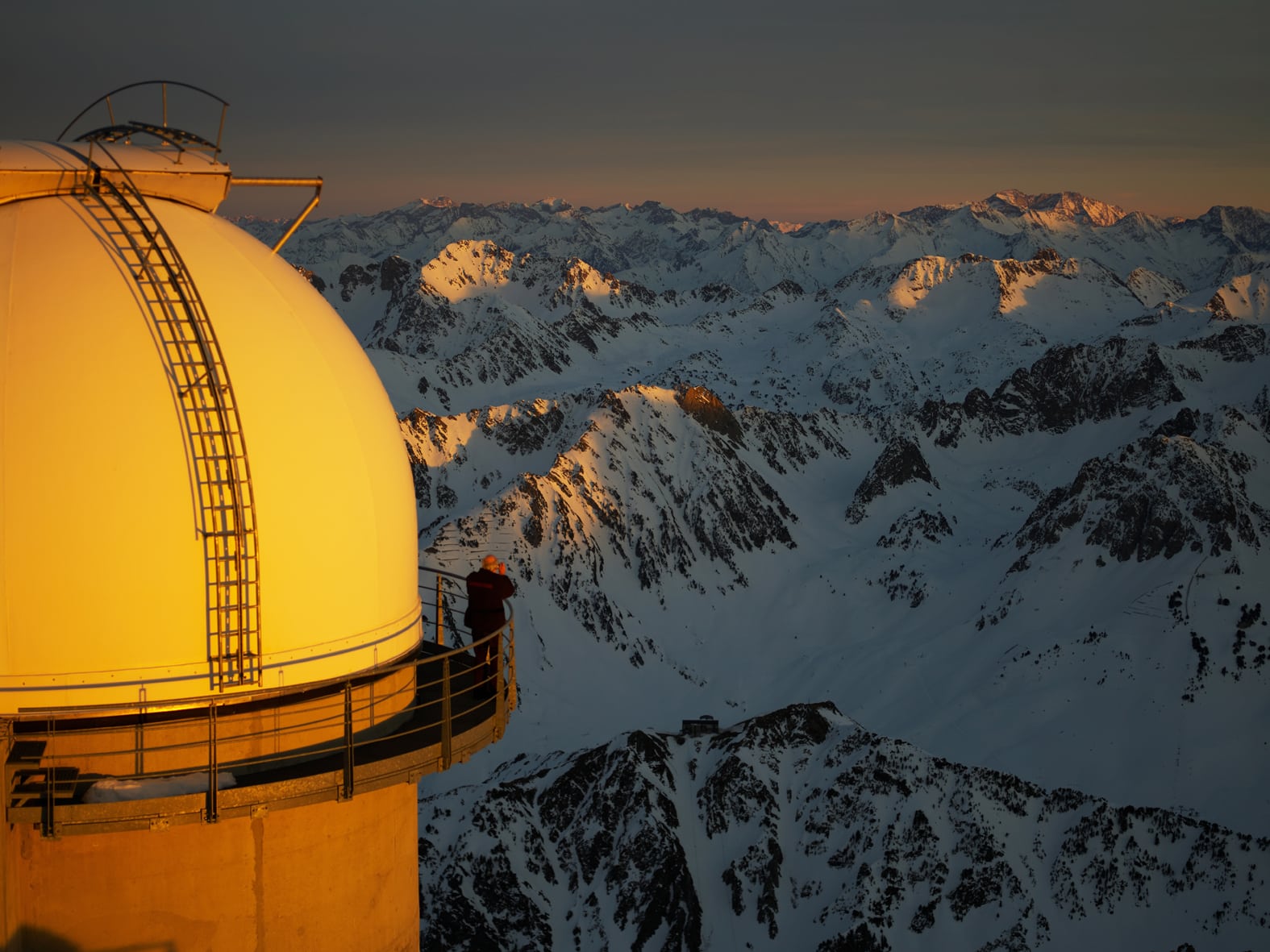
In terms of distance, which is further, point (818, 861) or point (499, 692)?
point (818, 861)

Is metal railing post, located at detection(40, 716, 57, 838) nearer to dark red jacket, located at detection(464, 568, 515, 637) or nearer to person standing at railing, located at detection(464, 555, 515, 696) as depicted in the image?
person standing at railing, located at detection(464, 555, 515, 696)

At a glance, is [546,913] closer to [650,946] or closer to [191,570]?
[650,946]

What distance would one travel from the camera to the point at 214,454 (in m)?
11.7

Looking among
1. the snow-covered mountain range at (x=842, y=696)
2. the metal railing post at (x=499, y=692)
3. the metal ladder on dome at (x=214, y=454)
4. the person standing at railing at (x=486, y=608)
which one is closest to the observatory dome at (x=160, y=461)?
the metal ladder on dome at (x=214, y=454)

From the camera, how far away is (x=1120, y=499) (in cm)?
14662

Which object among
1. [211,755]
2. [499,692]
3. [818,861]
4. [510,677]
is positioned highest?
[818,861]

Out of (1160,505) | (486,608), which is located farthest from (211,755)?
(1160,505)

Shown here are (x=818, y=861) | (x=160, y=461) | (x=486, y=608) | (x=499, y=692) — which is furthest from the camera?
(x=818, y=861)

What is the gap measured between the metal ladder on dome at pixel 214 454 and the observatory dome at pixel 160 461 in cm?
2

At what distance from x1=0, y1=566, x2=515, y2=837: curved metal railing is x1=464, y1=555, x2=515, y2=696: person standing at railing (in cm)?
218

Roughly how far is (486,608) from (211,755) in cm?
487

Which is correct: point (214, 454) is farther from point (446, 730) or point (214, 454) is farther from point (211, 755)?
point (446, 730)

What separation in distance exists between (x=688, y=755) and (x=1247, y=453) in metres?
108

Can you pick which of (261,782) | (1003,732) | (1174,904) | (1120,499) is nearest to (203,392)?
(261,782)
